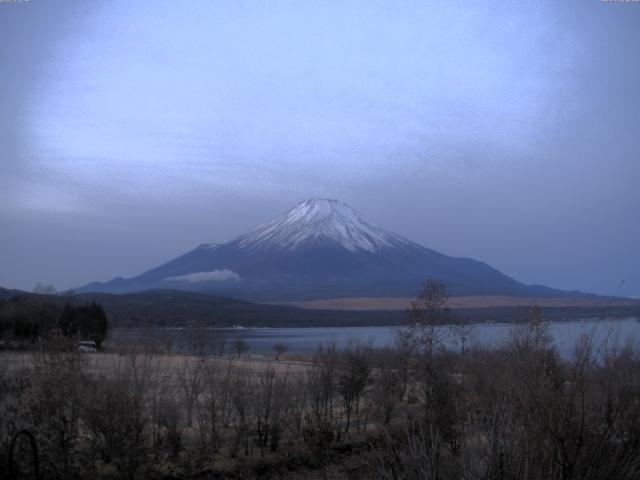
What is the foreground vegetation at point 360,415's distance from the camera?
16.7 ft

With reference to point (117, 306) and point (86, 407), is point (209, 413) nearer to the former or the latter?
point (86, 407)

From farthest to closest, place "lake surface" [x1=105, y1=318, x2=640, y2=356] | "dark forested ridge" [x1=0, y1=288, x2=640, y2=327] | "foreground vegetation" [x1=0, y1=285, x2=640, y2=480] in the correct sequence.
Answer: "dark forested ridge" [x1=0, y1=288, x2=640, y2=327]
"lake surface" [x1=105, y1=318, x2=640, y2=356]
"foreground vegetation" [x1=0, y1=285, x2=640, y2=480]

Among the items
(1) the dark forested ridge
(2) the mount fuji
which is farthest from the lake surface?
(2) the mount fuji

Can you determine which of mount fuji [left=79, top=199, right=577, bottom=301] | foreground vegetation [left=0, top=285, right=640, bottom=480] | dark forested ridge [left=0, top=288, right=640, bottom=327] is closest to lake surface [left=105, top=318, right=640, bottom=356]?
foreground vegetation [left=0, top=285, right=640, bottom=480]

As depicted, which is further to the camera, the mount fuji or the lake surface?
the mount fuji

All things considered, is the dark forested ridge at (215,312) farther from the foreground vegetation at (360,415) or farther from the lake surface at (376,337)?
the foreground vegetation at (360,415)

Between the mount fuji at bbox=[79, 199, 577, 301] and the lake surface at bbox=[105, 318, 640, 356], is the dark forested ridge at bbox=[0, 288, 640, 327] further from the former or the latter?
the mount fuji at bbox=[79, 199, 577, 301]

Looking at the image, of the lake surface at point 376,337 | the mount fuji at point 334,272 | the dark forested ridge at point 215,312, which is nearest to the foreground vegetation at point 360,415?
the lake surface at point 376,337

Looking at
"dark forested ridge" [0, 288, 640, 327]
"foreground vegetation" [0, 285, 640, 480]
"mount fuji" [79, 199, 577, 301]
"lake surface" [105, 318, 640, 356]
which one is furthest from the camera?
"mount fuji" [79, 199, 577, 301]

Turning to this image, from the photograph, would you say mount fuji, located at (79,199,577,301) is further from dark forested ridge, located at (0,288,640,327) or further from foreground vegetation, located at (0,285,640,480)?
foreground vegetation, located at (0,285,640,480)

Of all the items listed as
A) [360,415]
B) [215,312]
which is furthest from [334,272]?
[360,415]

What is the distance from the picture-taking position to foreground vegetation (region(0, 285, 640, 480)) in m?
5.10

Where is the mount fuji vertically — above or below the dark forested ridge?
above

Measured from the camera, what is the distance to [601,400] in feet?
21.6
